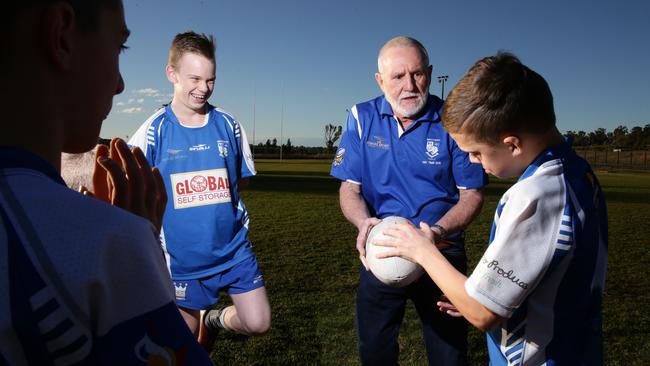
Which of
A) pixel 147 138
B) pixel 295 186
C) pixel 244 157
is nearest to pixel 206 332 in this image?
pixel 244 157

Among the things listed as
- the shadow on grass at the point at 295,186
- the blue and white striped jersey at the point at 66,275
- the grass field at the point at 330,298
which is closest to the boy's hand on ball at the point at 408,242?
the blue and white striped jersey at the point at 66,275

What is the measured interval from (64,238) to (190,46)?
3619 mm

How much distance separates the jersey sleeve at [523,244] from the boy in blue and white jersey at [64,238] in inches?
52.4

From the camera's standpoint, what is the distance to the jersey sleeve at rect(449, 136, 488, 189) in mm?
3582

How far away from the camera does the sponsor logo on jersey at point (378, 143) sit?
12.4 ft

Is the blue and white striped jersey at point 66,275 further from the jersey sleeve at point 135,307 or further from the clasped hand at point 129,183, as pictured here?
the clasped hand at point 129,183

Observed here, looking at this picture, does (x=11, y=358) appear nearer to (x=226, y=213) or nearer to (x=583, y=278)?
(x=583, y=278)

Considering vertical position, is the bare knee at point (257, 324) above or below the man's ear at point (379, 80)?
below

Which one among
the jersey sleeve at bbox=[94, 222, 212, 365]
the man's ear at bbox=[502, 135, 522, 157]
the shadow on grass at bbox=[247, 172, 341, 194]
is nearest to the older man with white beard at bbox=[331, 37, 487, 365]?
the man's ear at bbox=[502, 135, 522, 157]

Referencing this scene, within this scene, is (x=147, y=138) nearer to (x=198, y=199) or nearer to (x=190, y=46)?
(x=198, y=199)

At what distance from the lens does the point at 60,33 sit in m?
0.89

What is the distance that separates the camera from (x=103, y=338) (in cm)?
83

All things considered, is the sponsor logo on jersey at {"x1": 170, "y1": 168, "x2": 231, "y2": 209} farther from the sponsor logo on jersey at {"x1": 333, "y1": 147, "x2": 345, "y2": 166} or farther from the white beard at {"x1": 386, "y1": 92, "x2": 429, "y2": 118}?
the white beard at {"x1": 386, "y1": 92, "x2": 429, "y2": 118}

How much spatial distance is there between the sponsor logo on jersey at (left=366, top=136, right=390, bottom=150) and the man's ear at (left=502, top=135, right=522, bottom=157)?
1.73 meters
